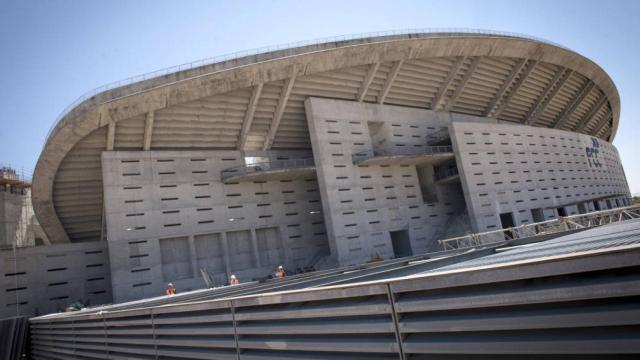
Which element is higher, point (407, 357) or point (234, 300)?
point (234, 300)

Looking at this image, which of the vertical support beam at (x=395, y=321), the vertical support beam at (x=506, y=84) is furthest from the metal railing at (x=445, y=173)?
the vertical support beam at (x=395, y=321)

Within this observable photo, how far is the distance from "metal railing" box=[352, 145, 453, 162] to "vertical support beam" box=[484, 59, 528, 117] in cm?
609

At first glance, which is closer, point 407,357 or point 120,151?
point 407,357

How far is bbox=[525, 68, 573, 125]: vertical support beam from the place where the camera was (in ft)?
101

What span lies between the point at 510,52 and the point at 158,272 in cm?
2586

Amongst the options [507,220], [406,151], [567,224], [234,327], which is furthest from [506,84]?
[234,327]

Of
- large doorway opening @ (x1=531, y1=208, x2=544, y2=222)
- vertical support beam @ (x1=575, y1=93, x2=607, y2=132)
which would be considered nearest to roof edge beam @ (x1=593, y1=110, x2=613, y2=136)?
vertical support beam @ (x1=575, y1=93, x2=607, y2=132)

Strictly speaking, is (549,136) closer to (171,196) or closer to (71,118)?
(171,196)

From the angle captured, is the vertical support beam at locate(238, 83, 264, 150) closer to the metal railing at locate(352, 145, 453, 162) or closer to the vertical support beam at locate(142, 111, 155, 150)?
the vertical support beam at locate(142, 111, 155, 150)

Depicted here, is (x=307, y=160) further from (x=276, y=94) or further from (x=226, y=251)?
(x=226, y=251)

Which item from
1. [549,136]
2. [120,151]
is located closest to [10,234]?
[120,151]

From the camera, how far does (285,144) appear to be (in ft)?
91.4

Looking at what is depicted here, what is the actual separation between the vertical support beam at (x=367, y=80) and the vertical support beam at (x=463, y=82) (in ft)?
22.5

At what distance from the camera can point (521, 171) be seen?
28516mm
